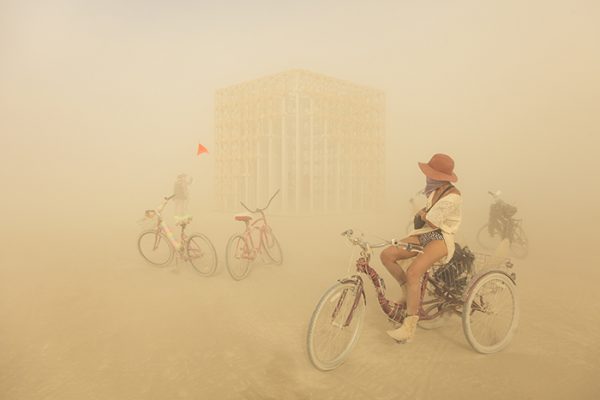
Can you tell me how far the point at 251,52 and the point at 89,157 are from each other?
1022 cm

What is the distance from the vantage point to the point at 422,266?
2.65m

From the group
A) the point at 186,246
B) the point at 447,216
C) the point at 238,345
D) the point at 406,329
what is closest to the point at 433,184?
the point at 447,216

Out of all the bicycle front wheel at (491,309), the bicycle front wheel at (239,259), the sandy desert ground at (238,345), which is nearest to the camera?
the sandy desert ground at (238,345)

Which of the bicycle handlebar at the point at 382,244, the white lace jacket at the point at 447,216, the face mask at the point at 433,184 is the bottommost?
the bicycle handlebar at the point at 382,244

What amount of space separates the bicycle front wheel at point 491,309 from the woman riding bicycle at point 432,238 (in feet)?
1.34

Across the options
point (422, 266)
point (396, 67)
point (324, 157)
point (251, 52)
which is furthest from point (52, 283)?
point (396, 67)

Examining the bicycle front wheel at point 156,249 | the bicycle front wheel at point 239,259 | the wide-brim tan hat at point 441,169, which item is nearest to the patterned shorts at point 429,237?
the wide-brim tan hat at point 441,169

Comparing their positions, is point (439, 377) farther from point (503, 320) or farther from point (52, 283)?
point (52, 283)

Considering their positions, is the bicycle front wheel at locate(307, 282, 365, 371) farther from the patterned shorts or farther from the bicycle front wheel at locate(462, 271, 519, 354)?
the bicycle front wheel at locate(462, 271, 519, 354)

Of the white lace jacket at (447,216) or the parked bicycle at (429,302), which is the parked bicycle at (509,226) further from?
the white lace jacket at (447,216)

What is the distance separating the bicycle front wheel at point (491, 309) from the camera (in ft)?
9.12

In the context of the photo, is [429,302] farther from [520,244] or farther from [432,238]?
[520,244]

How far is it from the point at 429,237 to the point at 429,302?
614mm

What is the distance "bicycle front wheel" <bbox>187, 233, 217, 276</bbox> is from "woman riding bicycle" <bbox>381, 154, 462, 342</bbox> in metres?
3.12
